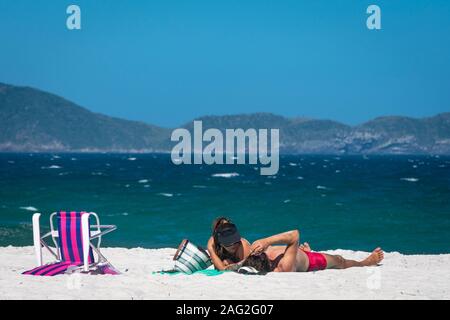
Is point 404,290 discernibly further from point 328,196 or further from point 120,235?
point 328,196

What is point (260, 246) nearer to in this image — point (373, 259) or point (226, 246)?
point (226, 246)

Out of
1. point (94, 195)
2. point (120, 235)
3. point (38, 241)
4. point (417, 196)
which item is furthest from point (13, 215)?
point (417, 196)

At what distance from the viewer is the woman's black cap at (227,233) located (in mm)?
9516

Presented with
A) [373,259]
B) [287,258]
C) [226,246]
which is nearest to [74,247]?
[226,246]

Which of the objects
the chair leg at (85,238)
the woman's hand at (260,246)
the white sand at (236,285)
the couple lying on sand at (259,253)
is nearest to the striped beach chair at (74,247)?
the chair leg at (85,238)

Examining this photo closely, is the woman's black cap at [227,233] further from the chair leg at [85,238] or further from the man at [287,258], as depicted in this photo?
the chair leg at [85,238]

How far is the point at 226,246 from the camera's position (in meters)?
9.72

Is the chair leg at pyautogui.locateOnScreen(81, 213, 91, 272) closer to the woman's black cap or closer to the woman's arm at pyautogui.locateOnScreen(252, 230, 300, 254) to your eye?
the woman's black cap

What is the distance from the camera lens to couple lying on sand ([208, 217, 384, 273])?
9.55 meters

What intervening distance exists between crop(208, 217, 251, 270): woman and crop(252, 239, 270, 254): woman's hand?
0.19m

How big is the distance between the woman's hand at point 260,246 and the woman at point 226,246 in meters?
0.19

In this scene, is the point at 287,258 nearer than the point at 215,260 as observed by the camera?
No

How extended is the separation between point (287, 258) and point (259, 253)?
Answer: 19.5 inches

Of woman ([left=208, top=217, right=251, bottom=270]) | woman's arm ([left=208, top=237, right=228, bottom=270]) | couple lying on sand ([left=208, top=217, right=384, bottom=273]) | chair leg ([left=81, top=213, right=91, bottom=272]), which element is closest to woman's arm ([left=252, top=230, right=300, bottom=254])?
couple lying on sand ([left=208, top=217, right=384, bottom=273])
